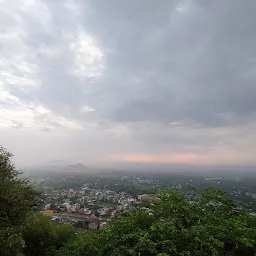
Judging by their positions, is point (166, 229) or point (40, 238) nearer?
point (166, 229)

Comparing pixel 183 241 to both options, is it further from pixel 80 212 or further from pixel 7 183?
pixel 80 212

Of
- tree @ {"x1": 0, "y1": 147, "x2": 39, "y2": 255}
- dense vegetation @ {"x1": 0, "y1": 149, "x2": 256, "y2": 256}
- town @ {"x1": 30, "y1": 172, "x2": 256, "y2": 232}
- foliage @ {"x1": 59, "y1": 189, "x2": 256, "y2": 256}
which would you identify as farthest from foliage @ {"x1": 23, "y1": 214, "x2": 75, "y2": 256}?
foliage @ {"x1": 59, "y1": 189, "x2": 256, "y2": 256}

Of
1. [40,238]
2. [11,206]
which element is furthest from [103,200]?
[11,206]

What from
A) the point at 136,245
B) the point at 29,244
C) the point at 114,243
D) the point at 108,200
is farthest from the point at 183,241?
the point at 108,200

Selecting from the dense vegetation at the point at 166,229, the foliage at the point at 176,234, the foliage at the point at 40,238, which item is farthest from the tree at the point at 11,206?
the foliage at the point at 40,238

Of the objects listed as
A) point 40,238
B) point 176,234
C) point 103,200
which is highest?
point 176,234

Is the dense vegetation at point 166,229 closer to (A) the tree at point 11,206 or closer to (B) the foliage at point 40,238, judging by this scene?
(A) the tree at point 11,206

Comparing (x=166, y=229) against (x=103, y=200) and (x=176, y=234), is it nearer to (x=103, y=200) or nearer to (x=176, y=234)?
(x=176, y=234)

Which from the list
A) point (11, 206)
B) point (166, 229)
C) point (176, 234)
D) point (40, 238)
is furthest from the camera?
point (40, 238)

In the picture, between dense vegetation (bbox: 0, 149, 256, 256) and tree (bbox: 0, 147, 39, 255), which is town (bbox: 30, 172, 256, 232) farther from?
tree (bbox: 0, 147, 39, 255)
